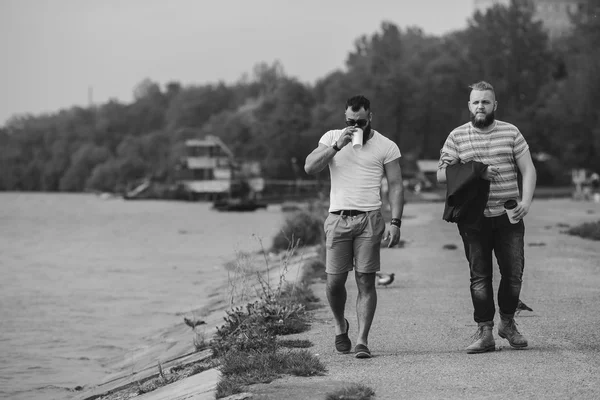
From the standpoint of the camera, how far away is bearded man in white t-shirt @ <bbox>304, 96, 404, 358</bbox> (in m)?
8.40

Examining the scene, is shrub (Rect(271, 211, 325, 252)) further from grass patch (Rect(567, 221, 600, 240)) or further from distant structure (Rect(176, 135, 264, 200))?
distant structure (Rect(176, 135, 264, 200))

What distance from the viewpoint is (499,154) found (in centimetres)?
838

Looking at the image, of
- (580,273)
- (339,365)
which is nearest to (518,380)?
(339,365)

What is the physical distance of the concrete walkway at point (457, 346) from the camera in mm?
7094

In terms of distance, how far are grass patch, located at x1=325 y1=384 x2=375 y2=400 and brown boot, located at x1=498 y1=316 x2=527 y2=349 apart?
216 centimetres

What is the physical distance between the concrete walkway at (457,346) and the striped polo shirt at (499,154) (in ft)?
4.41

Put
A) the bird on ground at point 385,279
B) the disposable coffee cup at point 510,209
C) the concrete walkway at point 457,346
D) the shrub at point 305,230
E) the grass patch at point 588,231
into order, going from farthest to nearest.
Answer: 1. the shrub at point 305,230
2. the grass patch at point 588,231
3. the bird on ground at point 385,279
4. the disposable coffee cup at point 510,209
5. the concrete walkway at point 457,346

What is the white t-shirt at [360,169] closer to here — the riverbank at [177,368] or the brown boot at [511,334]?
the brown boot at [511,334]

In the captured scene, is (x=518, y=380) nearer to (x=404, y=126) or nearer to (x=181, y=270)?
(x=181, y=270)

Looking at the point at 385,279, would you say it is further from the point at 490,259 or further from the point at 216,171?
the point at 216,171

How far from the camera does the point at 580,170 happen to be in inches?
3088

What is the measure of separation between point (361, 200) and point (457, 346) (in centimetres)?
170

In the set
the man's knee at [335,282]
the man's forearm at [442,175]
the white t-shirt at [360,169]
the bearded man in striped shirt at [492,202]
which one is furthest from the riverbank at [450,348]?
the man's forearm at [442,175]

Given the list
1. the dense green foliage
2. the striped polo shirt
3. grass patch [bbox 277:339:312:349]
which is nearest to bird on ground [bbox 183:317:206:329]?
grass patch [bbox 277:339:312:349]
